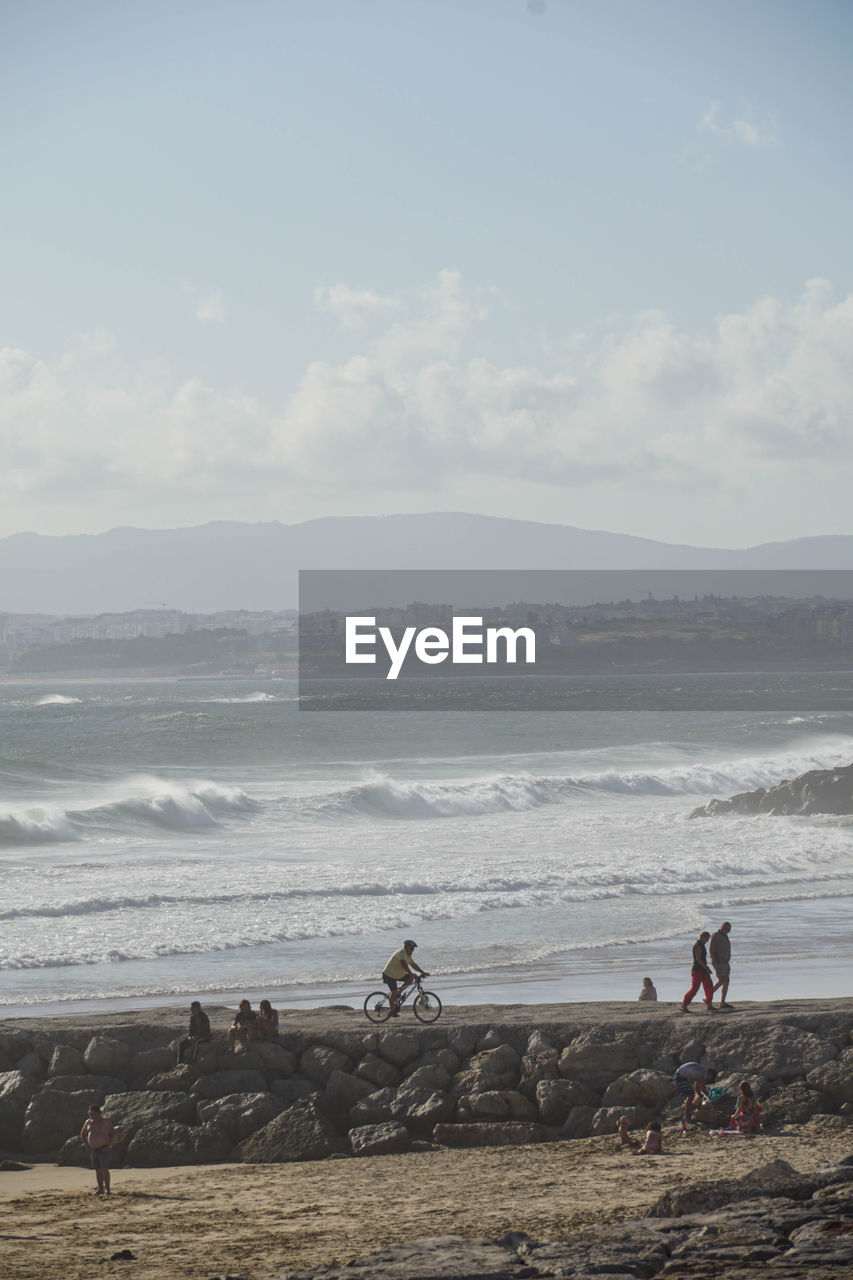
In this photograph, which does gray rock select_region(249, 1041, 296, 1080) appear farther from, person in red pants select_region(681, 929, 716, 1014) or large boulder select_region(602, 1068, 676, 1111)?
person in red pants select_region(681, 929, 716, 1014)

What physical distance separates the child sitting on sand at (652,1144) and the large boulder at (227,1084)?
4.04 meters

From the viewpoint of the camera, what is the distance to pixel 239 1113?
44.0 feet

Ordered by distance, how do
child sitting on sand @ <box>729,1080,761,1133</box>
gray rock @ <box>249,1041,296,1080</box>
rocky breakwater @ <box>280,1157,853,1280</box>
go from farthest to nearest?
1. gray rock @ <box>249,1041,296,1080</box>
2. child sitting on sand @ <box>729,1080,761,1133</box>
3. rocky breakwater @ <box>280,1157,853,1280</box>

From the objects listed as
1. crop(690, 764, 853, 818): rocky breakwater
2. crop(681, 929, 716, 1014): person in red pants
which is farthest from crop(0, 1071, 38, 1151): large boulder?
crop(690, 764, 853, 818): rocky breakwater

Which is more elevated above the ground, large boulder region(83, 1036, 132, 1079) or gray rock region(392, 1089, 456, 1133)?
large boulder region(83, 1036, 132, 1079)

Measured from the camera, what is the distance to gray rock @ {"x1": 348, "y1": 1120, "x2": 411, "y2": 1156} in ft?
42.6

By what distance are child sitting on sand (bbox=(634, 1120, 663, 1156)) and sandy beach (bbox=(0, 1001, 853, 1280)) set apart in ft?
0.38

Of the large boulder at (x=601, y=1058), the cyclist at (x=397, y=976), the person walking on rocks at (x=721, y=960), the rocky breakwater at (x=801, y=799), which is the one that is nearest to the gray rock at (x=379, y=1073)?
the cyclist at (x=397, y=976)

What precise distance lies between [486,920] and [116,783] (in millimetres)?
29536

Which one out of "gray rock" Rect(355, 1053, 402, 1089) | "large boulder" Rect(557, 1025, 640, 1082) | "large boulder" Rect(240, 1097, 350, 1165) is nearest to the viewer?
A: "large boulder" Rect(240, 1097, 350, 1165)

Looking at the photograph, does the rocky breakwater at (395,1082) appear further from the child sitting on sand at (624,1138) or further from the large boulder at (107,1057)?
the child sitting on sand at (624,1138)

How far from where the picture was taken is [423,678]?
178 meters

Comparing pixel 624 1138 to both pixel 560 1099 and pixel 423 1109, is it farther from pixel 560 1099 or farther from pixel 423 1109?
pixel 423 1109

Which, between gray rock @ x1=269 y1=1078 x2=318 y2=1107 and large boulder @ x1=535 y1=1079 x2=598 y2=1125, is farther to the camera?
gray rock @ x1=269 y1=1078 x2=318 y2=1107
